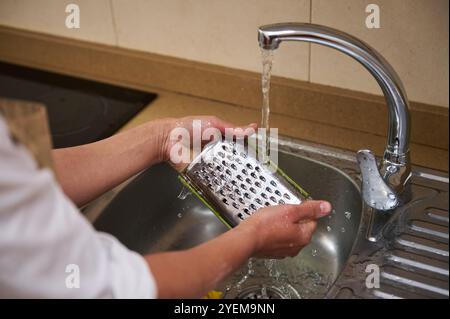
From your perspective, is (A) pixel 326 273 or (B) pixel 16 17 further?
(B) pixel 16 17

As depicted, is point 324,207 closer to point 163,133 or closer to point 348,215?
point 348,215

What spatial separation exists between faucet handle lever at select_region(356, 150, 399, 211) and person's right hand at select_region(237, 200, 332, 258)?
0.09 meters

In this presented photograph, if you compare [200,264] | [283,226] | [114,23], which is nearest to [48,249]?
[200,264]

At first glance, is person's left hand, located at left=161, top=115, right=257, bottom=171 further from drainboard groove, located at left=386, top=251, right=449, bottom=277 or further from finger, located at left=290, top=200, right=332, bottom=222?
drainboard groove, located at left=386, top=251, right=449, bottom=277

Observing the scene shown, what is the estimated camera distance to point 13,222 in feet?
1.62

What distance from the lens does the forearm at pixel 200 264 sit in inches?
23.9

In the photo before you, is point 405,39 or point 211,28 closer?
point 405,39

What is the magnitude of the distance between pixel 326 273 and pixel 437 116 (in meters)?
0.30

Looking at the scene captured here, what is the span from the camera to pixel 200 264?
646mm

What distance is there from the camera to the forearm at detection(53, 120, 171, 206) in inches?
33.2

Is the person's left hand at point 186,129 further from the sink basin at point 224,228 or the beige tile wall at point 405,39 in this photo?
the beige tile wall at point 405,39

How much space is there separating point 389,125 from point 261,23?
Result: 324mm
